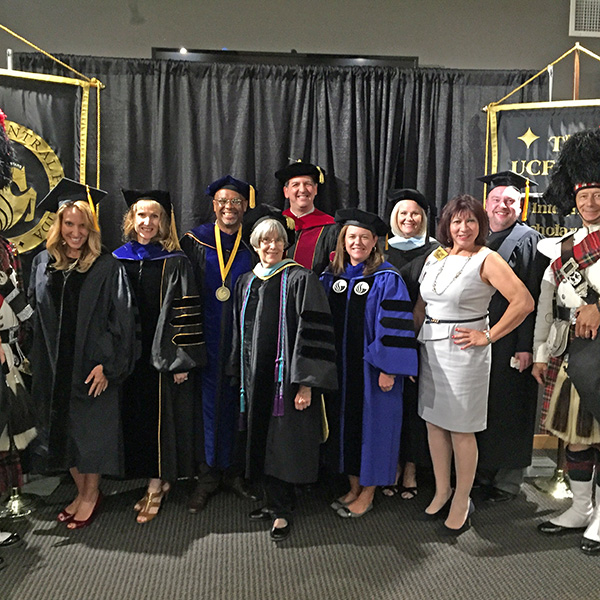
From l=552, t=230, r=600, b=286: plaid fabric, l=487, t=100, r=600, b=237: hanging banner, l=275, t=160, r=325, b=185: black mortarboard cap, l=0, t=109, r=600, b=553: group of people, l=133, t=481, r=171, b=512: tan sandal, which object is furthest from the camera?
l=487, t=100, r=600, b=237: hanging banner

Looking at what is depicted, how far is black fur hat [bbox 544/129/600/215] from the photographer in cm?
255

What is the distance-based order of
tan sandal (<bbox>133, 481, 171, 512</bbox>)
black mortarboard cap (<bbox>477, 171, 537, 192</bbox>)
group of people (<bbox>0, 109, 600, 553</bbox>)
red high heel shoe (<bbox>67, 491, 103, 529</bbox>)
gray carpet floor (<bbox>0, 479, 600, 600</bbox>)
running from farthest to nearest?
black mortarboard cap (<bbox>477, 171, 537, 192</bbox>) < tan sandal (<bbox>133, 481, 171, 512</bbox>) < red high heel shoe (<bbox>67, 491, 103, 529</bbox>) < group of people (<bbox>0, 109, 600, 553</bbox>) < gray carpet floor (<bbox>0, 479, 600, 600</bbox>)

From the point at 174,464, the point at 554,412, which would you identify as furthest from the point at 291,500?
the point at 554,412

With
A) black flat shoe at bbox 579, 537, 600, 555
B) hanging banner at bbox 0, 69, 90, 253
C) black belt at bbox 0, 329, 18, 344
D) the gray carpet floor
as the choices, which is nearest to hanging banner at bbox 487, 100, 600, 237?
the gray carpet floor

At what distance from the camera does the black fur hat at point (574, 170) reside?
100 inches

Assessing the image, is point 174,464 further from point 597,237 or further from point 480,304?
point 597,237

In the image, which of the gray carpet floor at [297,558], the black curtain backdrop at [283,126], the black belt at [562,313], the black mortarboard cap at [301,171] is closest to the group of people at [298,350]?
the black belt at [562,313]

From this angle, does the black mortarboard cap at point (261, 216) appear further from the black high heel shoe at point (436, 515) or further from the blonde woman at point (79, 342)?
the black high heel shoe at point (436, 515)

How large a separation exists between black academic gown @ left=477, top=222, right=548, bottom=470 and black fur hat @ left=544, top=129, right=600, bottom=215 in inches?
10.0

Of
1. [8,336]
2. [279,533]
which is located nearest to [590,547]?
[279,533]

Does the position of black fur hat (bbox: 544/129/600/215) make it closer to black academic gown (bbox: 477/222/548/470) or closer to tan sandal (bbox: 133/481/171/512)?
black academic gown (bbox: 477/222/548/470)

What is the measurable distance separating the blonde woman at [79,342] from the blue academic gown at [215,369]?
16.8 inches

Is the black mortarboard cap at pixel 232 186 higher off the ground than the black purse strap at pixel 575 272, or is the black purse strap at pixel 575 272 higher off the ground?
the black mortarboard cap at pixel 232 186

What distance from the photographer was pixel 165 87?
3.56 meters
